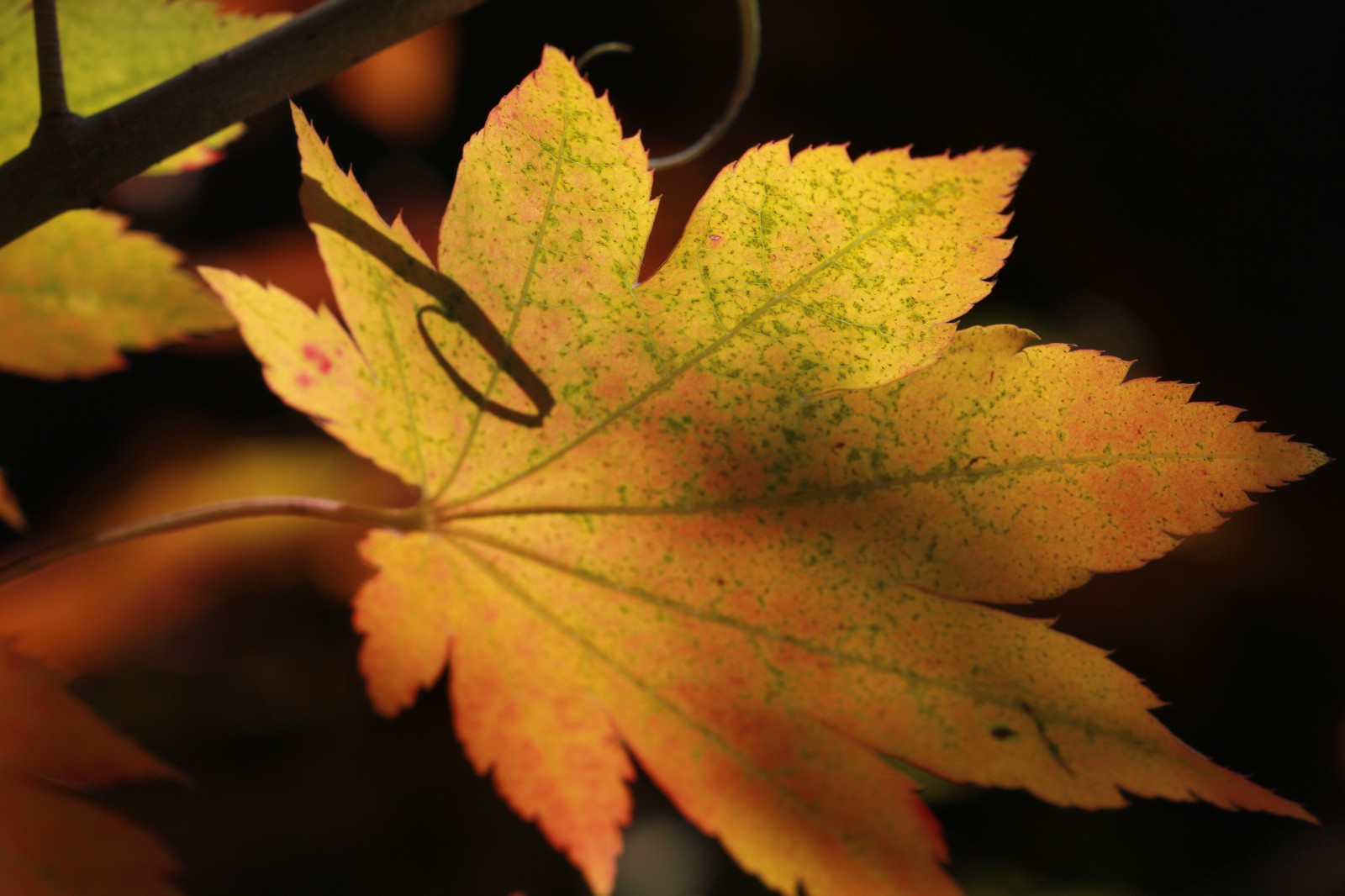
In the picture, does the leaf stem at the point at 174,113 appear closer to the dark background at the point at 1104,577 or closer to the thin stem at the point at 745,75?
the thin stem at the point at 745,75

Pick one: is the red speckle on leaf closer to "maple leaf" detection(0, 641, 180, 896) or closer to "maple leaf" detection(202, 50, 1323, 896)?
"maple leaf" detection(202, 50, 1323, 896)

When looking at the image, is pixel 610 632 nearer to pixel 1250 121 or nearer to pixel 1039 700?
pixel 1039 700

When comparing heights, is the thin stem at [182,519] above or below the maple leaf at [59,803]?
above

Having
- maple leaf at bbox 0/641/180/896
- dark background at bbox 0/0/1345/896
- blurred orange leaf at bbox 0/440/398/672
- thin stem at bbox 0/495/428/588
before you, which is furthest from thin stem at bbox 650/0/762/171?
blurred orange leaf at bbox 0/440/398/672

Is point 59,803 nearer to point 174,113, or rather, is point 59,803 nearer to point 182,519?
point 182,519

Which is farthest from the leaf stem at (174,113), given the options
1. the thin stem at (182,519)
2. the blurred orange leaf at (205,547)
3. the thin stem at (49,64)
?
the blurred orange leaf at (205,547)

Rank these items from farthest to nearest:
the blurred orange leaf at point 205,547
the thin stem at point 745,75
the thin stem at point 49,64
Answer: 1. the blurred orange leaf at point 205,547
2. the thin stem at point 745,75
3. the thin stem at point 49,64

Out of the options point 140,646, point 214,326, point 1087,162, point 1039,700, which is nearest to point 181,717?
point 140,646
